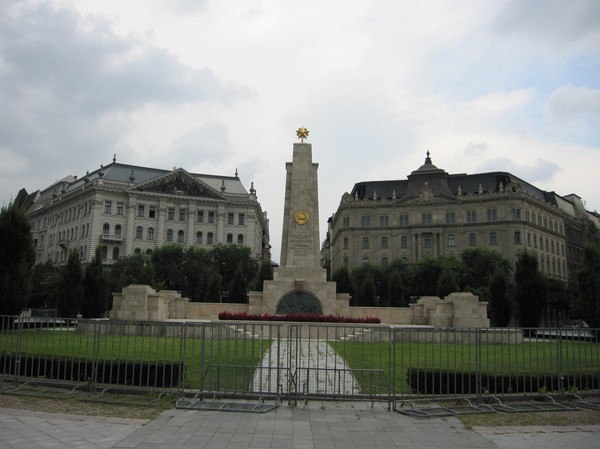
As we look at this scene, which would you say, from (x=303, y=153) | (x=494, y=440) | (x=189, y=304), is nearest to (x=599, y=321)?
(x=303, y=153)

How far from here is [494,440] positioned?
8555mm

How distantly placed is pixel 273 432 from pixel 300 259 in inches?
831

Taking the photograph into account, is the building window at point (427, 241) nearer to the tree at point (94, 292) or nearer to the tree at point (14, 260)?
the tree at point (94, 292)

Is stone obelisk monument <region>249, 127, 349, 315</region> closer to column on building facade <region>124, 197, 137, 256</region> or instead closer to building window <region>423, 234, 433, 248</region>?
column on building facade <region>124, 197, 137, 256</region>

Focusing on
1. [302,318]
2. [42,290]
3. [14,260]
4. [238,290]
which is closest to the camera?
[14,260]

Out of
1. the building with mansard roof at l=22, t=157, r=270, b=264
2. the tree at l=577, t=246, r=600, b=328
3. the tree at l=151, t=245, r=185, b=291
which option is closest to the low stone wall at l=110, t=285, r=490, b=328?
the tree at l=577, t=246, r=600, b=328

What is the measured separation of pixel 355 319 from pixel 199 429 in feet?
60.6

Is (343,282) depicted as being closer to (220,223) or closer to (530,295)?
(530,295)

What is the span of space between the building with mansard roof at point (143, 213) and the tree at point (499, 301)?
182 ft

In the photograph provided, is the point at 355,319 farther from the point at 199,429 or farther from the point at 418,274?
the point at 418,274

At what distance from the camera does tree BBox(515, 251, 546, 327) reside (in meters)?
36.0

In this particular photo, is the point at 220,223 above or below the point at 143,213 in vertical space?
below

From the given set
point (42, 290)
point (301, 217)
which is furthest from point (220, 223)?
point (301, 217)

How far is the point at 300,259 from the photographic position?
29.8m
